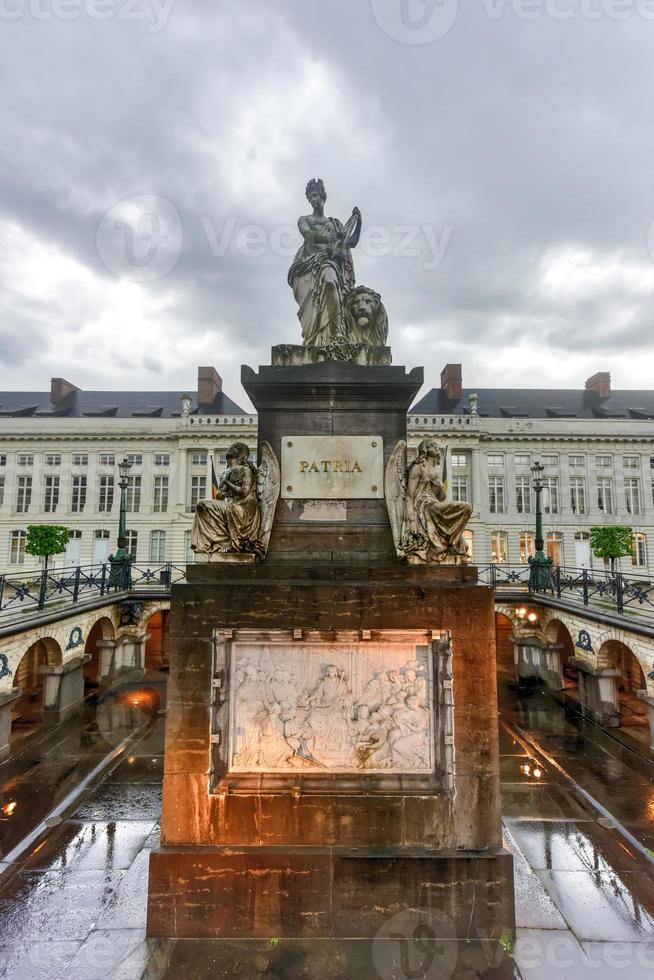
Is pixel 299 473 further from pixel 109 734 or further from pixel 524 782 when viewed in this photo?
pixel 109 734

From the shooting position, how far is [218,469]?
4794 centimetres

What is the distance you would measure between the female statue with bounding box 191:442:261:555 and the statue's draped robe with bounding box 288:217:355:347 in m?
1.99

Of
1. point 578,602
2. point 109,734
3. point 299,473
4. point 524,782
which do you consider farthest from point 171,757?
point 578,602

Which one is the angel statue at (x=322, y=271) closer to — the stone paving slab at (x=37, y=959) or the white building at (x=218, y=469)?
the stone paving slab at (x=37, y=959)

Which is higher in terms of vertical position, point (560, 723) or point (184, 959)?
point (184, 959)

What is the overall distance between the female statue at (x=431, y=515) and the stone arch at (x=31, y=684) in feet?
34.4

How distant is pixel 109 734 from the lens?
11531 millimetres

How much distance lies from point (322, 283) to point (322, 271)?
22 cm

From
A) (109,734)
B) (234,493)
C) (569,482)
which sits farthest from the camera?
(569,482)

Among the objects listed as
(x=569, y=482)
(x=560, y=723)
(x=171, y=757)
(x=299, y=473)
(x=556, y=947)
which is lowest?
(x=560, y=723)

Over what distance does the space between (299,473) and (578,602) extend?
1318 centimetres

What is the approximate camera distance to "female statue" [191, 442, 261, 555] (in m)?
5.09

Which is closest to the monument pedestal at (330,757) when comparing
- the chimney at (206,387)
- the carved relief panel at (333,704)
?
the carved relief panel at (333,704)

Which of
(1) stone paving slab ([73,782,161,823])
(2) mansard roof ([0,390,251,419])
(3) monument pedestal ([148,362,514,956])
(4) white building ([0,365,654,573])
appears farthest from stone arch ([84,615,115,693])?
(2) mansard roof ([0,390,251,419])
